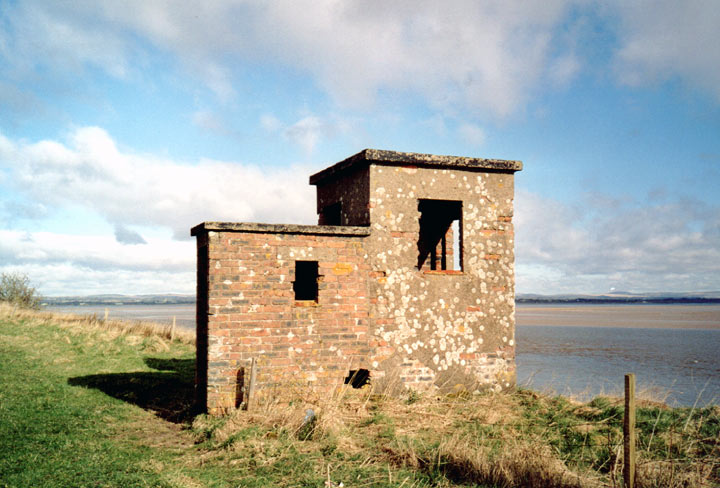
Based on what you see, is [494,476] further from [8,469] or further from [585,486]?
[8,469]

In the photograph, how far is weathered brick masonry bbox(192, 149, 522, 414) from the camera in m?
8.05

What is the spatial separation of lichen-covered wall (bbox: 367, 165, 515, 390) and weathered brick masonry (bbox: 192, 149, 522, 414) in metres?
0.02

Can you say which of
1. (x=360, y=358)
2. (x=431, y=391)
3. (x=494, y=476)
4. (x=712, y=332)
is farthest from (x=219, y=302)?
(x=712, y=332)

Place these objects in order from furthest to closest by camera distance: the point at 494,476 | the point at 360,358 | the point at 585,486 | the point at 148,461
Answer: the point at 360,358 < the point at 148,461 < the point at 494,476 < the point at 585,486

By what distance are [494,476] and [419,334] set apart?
3.65 metres

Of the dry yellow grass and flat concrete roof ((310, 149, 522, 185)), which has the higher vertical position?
flat concrete roof ((310, 149, 522, 185))

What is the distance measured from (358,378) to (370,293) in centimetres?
144

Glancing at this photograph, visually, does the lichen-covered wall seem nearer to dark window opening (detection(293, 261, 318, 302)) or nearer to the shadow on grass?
dark window opening (detection(293, 261, 318, 302))

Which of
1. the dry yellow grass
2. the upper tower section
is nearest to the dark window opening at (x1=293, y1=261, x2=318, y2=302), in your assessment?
the upper tower section

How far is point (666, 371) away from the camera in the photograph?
18469mm

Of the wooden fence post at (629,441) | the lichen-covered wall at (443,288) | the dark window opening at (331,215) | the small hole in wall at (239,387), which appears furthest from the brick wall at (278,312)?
the wooden fence post at (629,441)

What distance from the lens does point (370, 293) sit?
8.81 metres

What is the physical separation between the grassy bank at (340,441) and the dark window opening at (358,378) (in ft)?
1.07

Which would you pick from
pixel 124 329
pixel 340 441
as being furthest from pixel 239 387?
pixel 124 329
